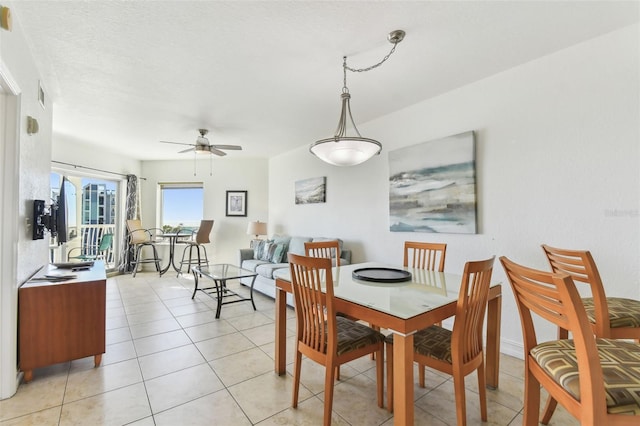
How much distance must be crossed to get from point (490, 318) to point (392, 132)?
235cm

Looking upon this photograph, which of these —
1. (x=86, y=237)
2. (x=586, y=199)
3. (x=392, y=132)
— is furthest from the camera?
(x=86, y=237)

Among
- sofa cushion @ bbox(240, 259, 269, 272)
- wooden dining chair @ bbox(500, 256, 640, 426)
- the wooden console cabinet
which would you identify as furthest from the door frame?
wooden dining chair @ bbox(500, 256, 640, 426)

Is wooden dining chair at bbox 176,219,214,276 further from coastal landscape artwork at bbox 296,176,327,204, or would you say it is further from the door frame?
the door frame

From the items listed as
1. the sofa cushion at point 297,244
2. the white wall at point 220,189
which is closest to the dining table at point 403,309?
the sofa cushion at point 297,244

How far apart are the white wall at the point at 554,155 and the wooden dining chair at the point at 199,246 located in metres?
4.24

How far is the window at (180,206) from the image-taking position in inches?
261

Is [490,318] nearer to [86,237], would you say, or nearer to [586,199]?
[586,199]

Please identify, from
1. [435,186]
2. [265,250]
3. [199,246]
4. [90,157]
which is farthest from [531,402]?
[90,157]

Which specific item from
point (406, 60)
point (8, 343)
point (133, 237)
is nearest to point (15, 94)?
point (8, 343)

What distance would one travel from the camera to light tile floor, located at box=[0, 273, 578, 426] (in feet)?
5.62

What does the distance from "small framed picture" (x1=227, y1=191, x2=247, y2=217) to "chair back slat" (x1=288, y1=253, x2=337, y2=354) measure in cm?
481

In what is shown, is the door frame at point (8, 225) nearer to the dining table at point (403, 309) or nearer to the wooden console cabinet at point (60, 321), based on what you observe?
the wooden console cabinet at point (60, 321)

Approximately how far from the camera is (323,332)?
65.5 inches

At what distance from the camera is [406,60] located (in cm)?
238
